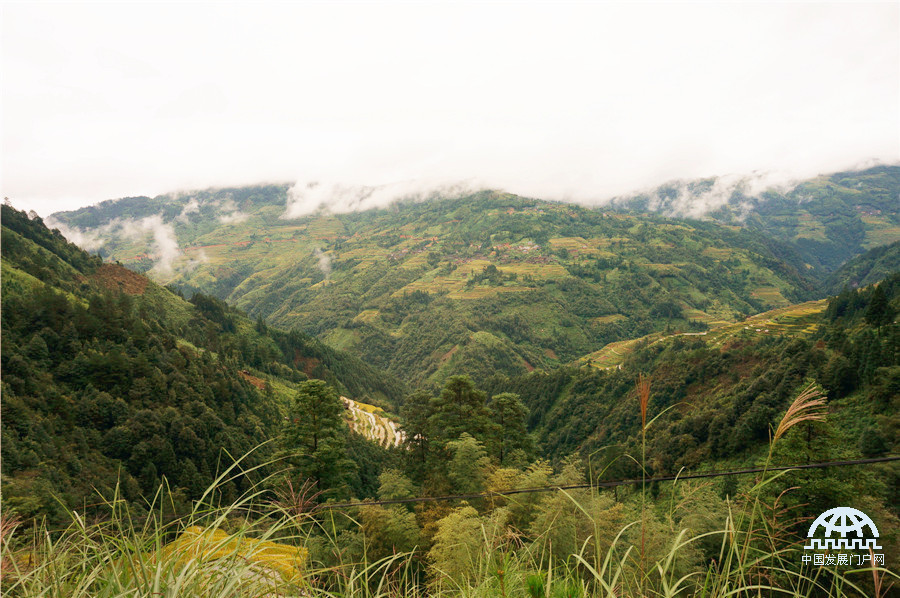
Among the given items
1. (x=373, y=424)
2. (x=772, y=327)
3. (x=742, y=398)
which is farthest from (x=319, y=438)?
(x=772, y=327)

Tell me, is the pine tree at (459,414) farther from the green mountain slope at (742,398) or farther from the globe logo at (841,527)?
the globe logo at (841,527)

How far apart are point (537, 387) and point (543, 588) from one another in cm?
10059

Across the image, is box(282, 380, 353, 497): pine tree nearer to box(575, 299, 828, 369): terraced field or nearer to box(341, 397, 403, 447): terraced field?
box(341, 397, 403, 447): terraced field

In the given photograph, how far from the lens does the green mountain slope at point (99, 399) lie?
1163 inches

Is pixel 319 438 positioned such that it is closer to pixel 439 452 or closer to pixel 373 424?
pixel 439 452

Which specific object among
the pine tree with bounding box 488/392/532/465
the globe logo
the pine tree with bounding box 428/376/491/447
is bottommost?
the pine tree with bounding box 488/392/532/465

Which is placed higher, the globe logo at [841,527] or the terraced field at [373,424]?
the globe logo at [841,527]

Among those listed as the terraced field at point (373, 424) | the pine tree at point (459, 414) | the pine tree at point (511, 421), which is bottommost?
the terraced field at point (373, 424)

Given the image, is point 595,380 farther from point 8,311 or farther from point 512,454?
point 8,311

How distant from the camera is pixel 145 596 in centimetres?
182

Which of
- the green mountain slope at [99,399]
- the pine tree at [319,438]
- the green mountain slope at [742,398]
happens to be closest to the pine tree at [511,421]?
the green mountain slope at [742,398]

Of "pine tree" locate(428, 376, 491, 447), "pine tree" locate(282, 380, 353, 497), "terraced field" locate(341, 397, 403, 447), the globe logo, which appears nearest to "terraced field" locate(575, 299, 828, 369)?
"terraced field" locate(341, 397, 403, 447)

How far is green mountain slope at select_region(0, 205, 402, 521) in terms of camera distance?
2955cm

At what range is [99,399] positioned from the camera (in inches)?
1499
